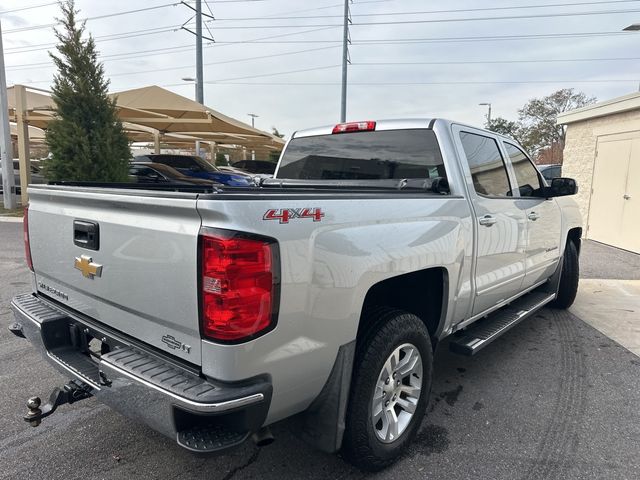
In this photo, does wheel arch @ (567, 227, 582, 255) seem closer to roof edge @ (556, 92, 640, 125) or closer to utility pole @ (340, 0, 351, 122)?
roof edge @ (556, 92, 640, 125)

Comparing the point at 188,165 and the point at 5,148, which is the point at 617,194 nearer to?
the point at 188,165

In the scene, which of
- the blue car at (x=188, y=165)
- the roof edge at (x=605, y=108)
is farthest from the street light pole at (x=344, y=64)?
the roof edge at (x=605, y=108)

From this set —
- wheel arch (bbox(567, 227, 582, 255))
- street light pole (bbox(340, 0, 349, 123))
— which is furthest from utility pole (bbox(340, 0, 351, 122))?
wheel arch (bbox(567, 227, 582, 255))

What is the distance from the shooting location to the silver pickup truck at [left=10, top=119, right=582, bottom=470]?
1798mm

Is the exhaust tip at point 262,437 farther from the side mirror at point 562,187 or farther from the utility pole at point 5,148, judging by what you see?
the utility pole at point 5,148

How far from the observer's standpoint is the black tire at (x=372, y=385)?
2.29m

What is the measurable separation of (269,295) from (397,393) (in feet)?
3.99

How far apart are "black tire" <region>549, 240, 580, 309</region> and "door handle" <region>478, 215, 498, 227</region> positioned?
8.41 ft

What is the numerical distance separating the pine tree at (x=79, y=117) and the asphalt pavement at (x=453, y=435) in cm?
948

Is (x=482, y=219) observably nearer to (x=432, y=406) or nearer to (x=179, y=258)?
(x=432, y=406)

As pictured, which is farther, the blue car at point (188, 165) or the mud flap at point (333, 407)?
the blue car at point (188, 165)

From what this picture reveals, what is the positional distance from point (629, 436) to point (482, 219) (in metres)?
1.66

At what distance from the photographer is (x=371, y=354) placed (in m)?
2.33

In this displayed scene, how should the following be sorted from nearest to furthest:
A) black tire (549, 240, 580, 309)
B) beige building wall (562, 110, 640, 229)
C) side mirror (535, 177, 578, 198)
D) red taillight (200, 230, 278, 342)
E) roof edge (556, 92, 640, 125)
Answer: red taillight (200, 230, 278, 342) → side mirror (535, 177, 578, 198) → black tire (549, 240, 580, 309) → roof edge (556, 92, 640, 125) → beige building wall (562, 110, 640, 229)
